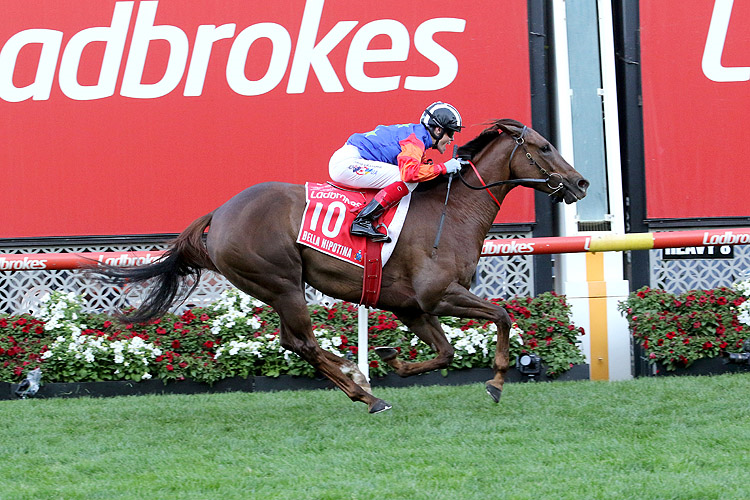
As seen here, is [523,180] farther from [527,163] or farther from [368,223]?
[368,223]

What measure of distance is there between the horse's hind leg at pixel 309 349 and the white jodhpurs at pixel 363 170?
2.57 feet


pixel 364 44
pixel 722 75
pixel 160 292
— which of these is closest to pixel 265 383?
pixel 160 292

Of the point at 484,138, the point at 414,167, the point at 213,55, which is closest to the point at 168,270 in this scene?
the point at 414,167

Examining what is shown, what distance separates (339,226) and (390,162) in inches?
20.5

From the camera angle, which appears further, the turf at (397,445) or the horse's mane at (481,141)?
the horse's mane at (481,141)

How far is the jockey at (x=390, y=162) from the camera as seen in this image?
5168 mm

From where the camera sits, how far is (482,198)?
5.46 meters

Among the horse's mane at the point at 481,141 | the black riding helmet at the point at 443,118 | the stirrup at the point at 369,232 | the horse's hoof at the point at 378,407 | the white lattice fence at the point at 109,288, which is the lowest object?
the horse's hoof at the point at 378,407

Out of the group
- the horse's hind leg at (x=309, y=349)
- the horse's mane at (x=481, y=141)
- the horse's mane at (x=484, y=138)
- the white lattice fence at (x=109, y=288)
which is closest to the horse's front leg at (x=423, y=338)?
the horse's hind leg at (x=309, y=349)

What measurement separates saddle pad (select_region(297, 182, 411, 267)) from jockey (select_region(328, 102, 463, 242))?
0.19ft

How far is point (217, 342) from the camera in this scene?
675cm

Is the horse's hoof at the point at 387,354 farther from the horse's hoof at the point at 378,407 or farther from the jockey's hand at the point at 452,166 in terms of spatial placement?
the jockey's hand at the point at 452,166

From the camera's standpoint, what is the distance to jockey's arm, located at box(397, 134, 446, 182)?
512 cm

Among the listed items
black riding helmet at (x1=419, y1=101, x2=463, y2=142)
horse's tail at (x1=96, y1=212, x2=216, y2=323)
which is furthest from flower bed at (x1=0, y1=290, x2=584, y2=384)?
black riding helmet at (x1=419, y1=101, x2=463, y2=142)
